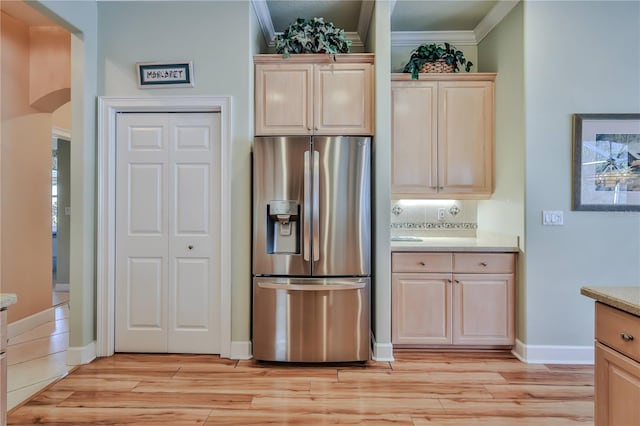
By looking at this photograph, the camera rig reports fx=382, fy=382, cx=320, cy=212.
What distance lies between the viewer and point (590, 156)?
2.96 metres

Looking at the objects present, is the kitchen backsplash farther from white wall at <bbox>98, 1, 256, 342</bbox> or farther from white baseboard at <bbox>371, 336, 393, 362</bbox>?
white wall at <bbox>98, 1, 256, 342</bbox>

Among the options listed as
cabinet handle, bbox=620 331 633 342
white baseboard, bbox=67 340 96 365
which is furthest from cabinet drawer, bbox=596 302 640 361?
white baseboard, bbox=67 340 96 365

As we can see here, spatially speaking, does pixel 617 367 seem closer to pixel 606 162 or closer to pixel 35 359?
pixel 606 162

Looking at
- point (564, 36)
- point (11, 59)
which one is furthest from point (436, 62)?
point (11, 59)

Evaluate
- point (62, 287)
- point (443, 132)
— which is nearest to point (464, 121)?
point (443, 132)

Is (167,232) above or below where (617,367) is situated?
above

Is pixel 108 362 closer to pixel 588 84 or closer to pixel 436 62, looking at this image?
pixel 436 62

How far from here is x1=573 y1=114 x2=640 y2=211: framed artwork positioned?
294cm

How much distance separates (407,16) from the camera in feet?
11.4

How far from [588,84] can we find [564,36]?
1.39 feet

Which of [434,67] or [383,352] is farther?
[434,67]

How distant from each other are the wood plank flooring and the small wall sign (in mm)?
2205

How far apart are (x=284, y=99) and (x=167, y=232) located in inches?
57.5

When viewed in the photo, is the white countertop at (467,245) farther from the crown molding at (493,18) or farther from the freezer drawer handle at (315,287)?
the crown molding at (493,18)
